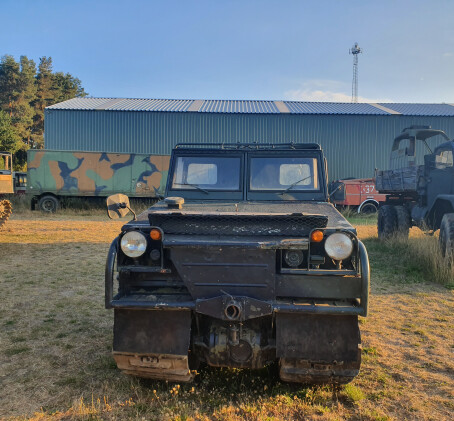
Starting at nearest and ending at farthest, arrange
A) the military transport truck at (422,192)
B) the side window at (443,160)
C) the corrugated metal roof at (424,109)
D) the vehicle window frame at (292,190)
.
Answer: the vehicle window frame at (292,190) < the military transport truck at (422,192) < the side window at (443,160) < the corrugated metal roof at (424,109)

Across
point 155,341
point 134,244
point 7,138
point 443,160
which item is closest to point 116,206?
point 134,244

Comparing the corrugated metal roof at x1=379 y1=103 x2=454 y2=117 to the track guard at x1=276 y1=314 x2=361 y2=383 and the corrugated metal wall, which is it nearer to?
the corrugated metal wall

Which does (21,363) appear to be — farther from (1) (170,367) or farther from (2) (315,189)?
(2) (315,189)

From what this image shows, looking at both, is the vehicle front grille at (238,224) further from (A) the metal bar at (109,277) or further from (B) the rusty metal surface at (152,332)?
(B) the rusty metal surface at (152,332)

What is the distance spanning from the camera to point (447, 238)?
782 cm

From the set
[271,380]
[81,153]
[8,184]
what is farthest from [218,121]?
[271,380]

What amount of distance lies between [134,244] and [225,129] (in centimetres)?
2207

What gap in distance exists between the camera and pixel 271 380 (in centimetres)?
370

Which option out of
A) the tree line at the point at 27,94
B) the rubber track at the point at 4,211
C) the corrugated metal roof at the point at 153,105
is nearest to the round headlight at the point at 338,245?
the rubber track at the point at 4,211

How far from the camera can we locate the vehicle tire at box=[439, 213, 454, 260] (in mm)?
7730

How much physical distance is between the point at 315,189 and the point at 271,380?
216cm

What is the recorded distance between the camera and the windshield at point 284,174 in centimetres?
485

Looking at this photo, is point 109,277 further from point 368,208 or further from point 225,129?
point 225,129

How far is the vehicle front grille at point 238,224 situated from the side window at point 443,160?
723cm
